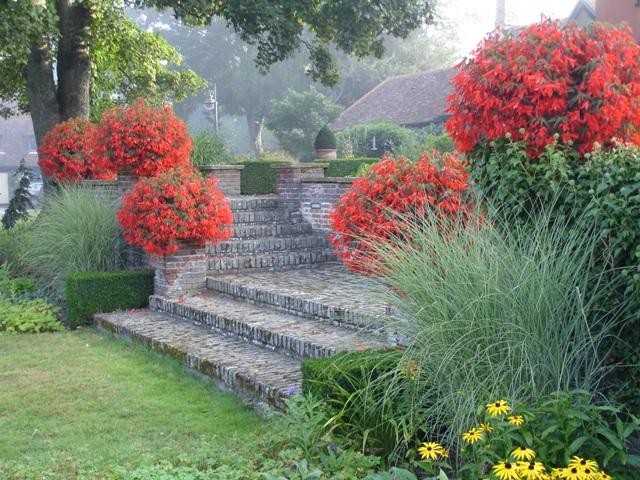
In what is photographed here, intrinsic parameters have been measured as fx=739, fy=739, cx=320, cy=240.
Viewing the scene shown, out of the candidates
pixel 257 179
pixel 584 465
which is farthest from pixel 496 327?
pixel 257 179

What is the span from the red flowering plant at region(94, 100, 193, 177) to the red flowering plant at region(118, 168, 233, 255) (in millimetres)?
1435

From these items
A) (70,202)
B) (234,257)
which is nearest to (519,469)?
(234,257)

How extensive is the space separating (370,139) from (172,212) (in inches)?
862

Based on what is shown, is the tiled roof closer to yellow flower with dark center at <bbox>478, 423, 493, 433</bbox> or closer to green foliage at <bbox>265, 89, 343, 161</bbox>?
green foliage at <bbox>265, 89, 343, 161</bbox>

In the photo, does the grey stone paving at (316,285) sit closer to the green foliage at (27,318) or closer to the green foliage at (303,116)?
the green foliage at (27,318)

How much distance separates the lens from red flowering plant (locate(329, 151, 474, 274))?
5.69 m

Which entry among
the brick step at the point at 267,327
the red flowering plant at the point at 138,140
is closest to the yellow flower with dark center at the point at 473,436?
the brick step at the point at 267,327

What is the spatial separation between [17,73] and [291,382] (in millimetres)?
11400

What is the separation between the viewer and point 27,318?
876 centimetres

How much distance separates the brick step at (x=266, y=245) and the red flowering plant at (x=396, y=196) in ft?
12.2

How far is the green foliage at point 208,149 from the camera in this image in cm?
1495

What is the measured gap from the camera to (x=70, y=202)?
31.3ft

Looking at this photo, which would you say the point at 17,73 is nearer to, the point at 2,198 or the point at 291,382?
the point at 291,382

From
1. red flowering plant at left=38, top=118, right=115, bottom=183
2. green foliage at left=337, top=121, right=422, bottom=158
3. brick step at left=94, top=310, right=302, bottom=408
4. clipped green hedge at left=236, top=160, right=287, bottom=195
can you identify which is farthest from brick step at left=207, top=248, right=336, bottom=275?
green foliage at left=337, top=121, right=422, bottom=158
